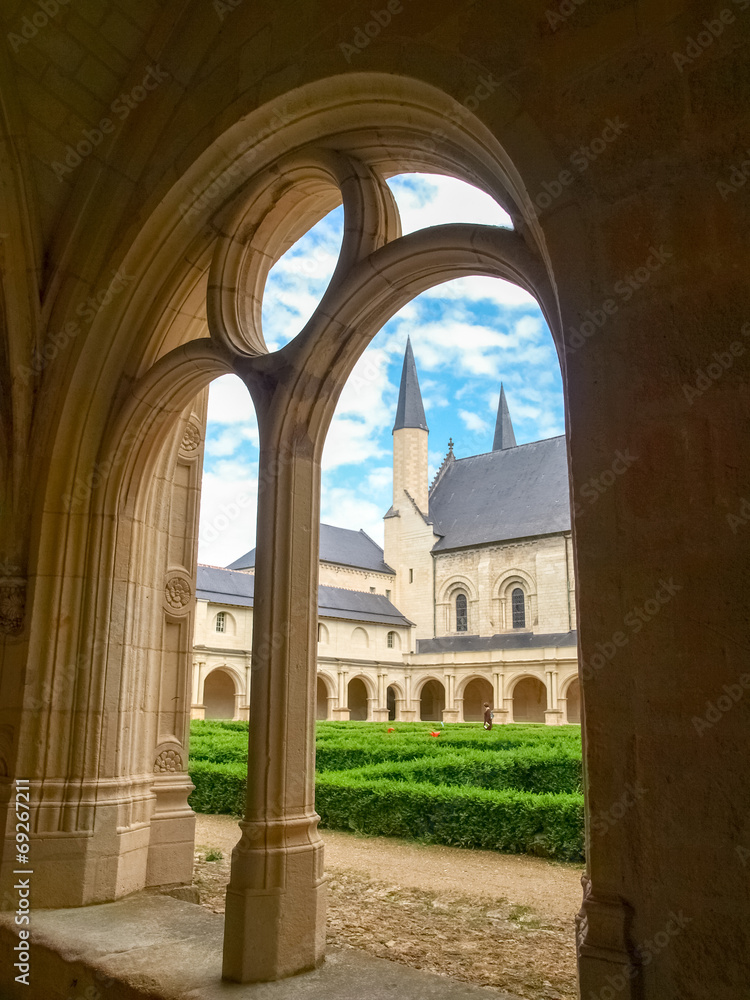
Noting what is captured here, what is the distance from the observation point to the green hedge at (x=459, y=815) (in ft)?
18.0

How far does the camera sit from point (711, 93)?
1.68 metres

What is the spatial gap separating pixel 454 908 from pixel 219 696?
2047cm

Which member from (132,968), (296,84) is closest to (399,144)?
(296,84)

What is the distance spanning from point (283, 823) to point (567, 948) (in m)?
1.50

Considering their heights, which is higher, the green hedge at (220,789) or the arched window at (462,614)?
the arched window at (462,614)

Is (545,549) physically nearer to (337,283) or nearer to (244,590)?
(244,590)

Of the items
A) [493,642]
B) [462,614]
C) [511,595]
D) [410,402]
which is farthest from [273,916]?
[410,402]

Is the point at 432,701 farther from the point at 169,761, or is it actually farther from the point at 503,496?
the point at 169,761

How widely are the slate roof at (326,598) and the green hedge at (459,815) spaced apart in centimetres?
1245

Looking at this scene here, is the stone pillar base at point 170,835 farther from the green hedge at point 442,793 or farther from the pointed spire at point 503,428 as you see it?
the pointed spire at point 503,428

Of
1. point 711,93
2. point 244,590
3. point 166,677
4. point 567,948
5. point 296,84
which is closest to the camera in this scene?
point 711,93

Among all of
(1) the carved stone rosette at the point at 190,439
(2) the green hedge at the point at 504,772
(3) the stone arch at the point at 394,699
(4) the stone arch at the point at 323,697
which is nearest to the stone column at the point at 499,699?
(3) the stone arch at the point at 394,699

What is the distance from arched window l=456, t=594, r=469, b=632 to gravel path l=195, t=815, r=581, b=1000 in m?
23.3

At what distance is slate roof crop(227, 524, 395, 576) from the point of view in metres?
29.9
